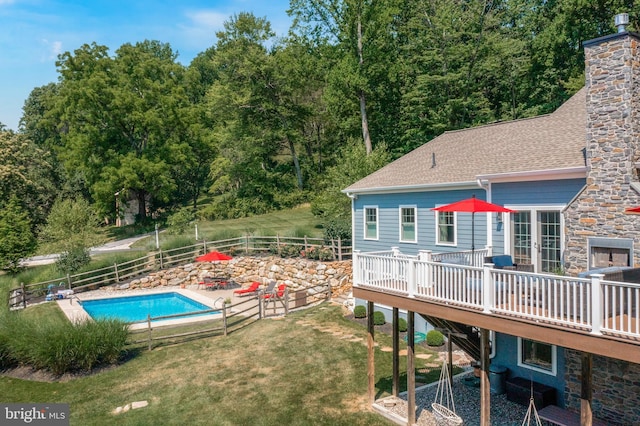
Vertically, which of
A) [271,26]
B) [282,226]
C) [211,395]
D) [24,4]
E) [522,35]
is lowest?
[211,395]

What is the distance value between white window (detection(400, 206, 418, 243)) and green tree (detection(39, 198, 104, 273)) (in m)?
18.4

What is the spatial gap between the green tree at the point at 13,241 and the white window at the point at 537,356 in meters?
28.8

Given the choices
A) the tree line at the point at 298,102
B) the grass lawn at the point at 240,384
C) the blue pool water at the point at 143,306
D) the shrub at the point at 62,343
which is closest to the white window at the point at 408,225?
the grass lawn at the point at 240,384

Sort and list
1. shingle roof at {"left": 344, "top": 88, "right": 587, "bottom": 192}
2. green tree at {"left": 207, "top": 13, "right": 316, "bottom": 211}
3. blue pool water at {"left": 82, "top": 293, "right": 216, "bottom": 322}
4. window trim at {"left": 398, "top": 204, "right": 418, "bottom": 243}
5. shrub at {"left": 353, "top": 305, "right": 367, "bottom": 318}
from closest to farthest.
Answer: shingle roof at {"left": 344, "top": 88, "right": 587, "bottom": 192}, window trim at {"left": 398, "top": 204, "right": 418, "bottom": 243}, shrub at {"left": 353, "top": 305, "right": 367, "bottom": 318}, blue pool water at {"left": 82, "top": 293, "right": 216, "bottom": 322}, green tree at {"left": 207, "top": 13, "right": 316, "bottom": 211}

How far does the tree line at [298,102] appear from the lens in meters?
31.8

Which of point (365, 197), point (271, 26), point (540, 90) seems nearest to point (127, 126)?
point (271, 26)

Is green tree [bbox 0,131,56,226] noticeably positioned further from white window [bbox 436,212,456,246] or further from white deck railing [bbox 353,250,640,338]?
white deck railing [bbox 353,250,640,338]

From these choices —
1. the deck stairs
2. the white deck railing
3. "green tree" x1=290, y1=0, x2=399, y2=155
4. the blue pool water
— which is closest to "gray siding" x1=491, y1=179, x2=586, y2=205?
the white deck railing

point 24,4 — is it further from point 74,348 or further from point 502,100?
point 502,100

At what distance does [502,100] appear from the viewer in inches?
1366

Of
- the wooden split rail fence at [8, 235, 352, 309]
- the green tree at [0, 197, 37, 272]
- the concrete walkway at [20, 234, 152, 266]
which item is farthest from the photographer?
the concrete walkway at [20, 234, 152, 266]

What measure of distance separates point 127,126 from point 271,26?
648 inches

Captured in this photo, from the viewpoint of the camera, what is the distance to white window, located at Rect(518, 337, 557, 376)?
35.7ft

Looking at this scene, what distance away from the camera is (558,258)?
452 inches
